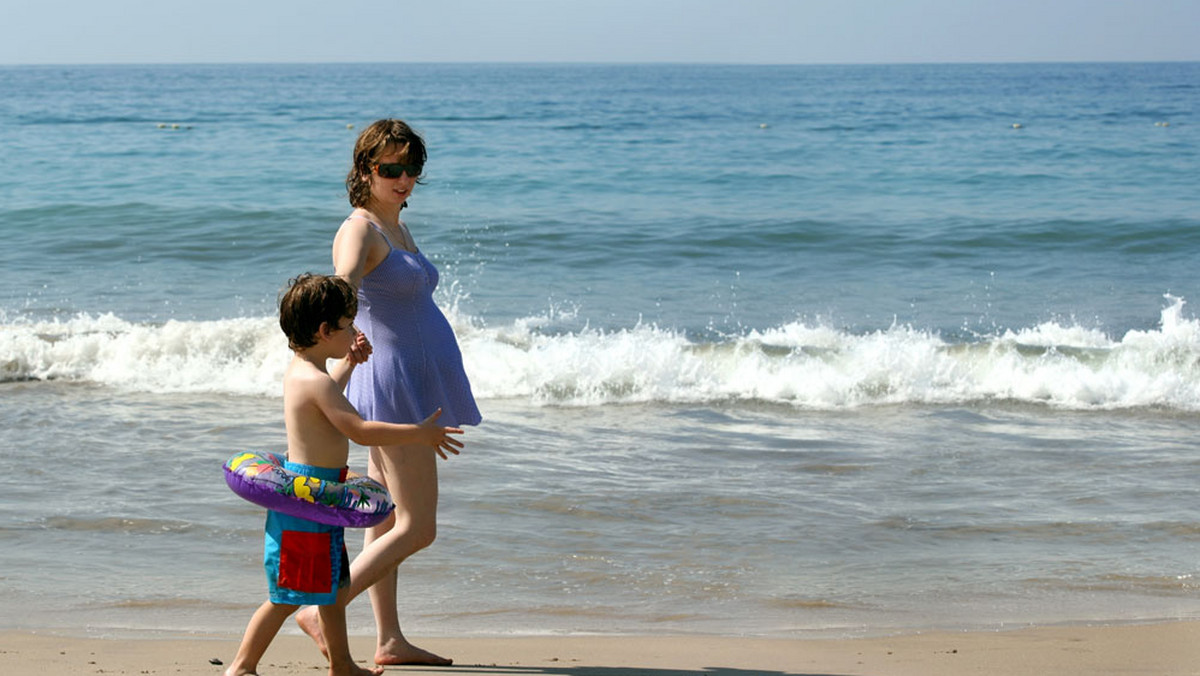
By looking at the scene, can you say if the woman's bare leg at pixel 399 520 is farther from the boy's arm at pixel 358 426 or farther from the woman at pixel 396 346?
the boy's arm at pixel 358 426

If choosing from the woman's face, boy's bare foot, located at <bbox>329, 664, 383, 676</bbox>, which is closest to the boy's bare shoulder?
the woman's face

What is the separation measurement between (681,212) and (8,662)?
15751mm

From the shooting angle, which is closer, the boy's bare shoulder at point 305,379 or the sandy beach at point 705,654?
the boy's bare shoulder at point 305,379

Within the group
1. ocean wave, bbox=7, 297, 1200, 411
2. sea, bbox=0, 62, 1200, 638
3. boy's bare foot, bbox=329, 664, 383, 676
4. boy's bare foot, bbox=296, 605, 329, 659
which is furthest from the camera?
ocean wave, bbox=7, 297, 1200, 411

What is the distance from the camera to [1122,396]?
350 inches

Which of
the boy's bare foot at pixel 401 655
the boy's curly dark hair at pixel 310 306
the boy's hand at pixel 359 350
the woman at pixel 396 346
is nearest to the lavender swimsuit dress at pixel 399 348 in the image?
the woman at pixel 396 346

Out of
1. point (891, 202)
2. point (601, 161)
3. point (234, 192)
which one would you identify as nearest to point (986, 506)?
point (891, 202)

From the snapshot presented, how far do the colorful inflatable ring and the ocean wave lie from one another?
557cm

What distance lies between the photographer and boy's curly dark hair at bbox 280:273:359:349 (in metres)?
3.12

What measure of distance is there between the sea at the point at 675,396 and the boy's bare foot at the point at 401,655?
569 millimetres

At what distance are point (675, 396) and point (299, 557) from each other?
5811 mm

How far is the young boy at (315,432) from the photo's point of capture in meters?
3.14

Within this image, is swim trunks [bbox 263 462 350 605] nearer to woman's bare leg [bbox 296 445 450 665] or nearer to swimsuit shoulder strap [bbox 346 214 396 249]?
woman's bare leg [bbox 296 445 450 665]

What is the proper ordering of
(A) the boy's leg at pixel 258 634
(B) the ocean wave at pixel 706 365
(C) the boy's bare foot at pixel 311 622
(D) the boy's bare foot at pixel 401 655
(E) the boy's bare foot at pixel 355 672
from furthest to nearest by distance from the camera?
(B) the ocean wave at pixel 706 365 → (D) the boy's bare foot at pixel 401 655 → (C) the boy's bare foot at pixel 311 622 → (E) the boy's bare foot at pixel 355 672 → (A) the boy's leg at pixel 258 634
